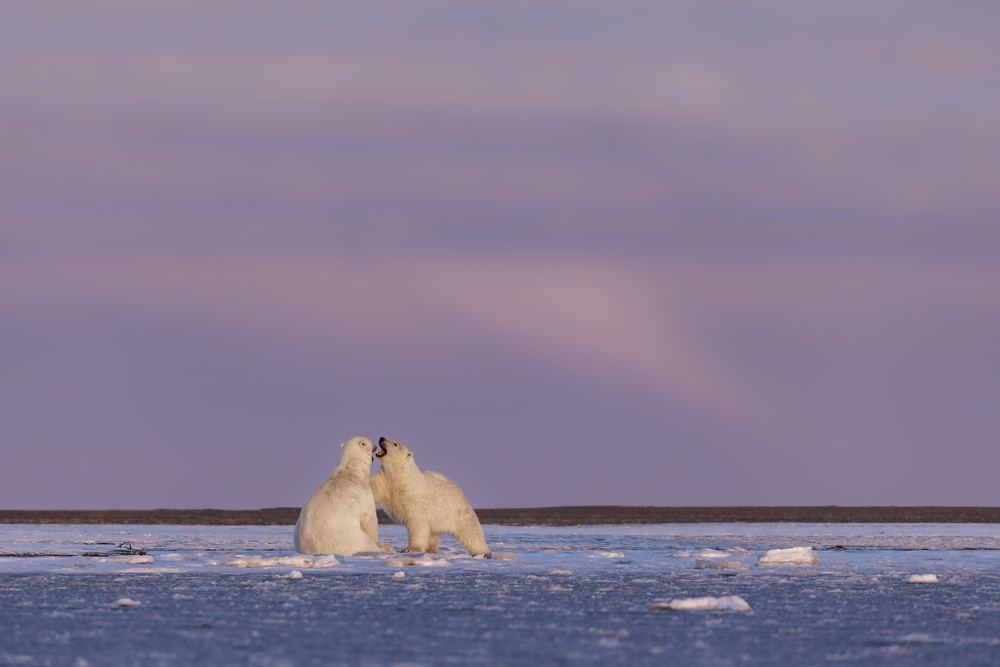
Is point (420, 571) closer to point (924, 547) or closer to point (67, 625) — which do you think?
point (67, 625)

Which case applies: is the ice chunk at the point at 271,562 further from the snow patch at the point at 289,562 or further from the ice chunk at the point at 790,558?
the ice chunk at the point at 790,558

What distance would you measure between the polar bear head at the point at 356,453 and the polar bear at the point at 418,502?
14 cm

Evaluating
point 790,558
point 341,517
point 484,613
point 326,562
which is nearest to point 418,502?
point 341,517

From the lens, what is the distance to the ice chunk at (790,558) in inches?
550

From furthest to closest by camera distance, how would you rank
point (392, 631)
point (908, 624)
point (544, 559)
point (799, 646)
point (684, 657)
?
point (544, 559), point (908, 624), point (392, 631), point (799, 646), point (684, 657)

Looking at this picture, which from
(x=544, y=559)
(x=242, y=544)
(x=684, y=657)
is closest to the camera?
(x=684, y=657)

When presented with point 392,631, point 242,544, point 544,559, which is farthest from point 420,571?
point 242,544

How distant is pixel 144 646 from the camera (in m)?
6.78

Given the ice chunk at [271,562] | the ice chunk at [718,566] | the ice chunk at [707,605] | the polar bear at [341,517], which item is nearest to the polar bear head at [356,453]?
the polar bear at [341,517]

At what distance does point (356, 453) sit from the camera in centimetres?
1541

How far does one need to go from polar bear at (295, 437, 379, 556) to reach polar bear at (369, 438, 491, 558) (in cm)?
39

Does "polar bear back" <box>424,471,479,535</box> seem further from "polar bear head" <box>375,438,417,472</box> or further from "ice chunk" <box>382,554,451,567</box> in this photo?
"ice chunk" <box>382,554,451,567</box>

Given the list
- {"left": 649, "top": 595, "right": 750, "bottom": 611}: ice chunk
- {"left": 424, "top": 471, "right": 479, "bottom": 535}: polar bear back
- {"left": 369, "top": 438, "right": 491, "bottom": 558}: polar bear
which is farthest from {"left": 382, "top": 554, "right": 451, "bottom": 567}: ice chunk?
{"left": 649, "top": 595, "right": 750, "bottom": 611}: ice chunk

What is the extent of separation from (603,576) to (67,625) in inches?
235
